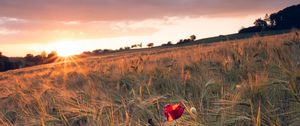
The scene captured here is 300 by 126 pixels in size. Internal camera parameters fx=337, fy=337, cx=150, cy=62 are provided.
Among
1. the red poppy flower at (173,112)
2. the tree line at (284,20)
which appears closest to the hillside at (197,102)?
the red poppy flower at (173,112)

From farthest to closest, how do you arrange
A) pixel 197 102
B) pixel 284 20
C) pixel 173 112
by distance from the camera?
pixel 284 20 → pixel 197 102 → pixel 173 112

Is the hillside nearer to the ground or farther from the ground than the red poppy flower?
nearer to the ground

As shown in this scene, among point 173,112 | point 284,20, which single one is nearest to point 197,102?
point 173,112

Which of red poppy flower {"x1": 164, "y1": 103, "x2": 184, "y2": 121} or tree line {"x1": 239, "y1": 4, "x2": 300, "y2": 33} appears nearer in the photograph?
red poppy flower {"x1": 164, "y1": 103, "x2": 184, "y2": 121}

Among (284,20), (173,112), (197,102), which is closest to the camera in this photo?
(173,112)

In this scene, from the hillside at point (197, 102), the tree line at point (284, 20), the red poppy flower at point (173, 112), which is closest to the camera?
the red poppy flower at point (173, 112)

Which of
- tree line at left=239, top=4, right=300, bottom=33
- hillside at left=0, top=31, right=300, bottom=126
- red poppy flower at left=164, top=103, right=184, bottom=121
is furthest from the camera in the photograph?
tree line at left=239, top=4, right=300, bottom=33

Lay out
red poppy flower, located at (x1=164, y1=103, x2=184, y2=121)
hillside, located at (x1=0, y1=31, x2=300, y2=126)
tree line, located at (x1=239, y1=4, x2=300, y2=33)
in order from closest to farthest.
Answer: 1. red poppy flower, located at (x1=164, y1=103, x2=184, y2=121)
2. hillside, located at (x1=0, y1=31, x2=300, y2=126)
3. tree line, located at (x1=239, y1=4, x2=300, y2=33)

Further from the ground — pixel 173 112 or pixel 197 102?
pixel 173 112

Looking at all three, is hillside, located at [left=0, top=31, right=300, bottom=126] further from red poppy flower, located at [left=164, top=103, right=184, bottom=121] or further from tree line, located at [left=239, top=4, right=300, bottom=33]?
tree line, located at [left=239, top=4, right=300, bottom=33]

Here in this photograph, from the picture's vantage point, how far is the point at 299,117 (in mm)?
1806

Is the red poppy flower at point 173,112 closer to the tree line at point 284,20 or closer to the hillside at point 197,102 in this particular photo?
the hillside at point 197,102

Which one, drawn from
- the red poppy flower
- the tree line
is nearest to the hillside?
the red poppy flower

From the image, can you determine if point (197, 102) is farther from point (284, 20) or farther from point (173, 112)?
point (284, 20)
